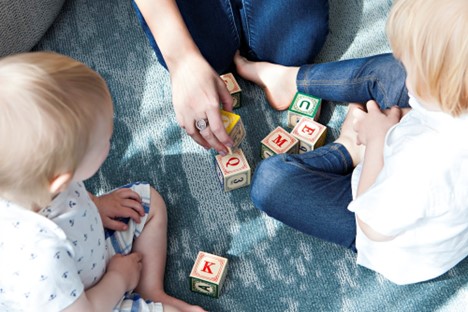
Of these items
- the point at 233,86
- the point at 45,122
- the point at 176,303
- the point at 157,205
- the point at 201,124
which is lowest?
the point at 176,303

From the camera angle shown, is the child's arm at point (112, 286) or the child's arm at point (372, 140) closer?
the child's arm at point (112, 286)

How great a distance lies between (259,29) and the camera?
147cm

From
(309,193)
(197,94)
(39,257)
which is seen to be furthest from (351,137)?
(39,257)

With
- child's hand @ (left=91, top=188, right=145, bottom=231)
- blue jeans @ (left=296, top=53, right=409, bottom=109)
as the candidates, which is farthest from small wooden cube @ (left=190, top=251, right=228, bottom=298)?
blue jeans @ (left=296, top=53, right=409, bottom=109)

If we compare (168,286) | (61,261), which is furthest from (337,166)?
(61,261)

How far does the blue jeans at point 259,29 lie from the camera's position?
1431 mm

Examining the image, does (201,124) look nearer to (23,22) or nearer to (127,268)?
(127,268)

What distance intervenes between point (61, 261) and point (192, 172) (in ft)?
1.81

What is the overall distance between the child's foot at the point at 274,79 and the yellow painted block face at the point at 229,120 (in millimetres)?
262

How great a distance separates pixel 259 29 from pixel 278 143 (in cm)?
30

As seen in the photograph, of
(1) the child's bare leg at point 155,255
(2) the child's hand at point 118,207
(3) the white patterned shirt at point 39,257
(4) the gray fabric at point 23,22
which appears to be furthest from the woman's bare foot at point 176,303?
(4) the gray fabric at point 23,22

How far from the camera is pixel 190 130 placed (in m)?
1.16

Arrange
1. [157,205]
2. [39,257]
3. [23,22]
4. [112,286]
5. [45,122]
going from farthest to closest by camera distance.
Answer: [23,22]
[157,205]
[112,286]
[39,257]
[45,122]

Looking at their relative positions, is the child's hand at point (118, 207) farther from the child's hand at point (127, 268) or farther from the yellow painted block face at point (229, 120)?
the yellow painted block face at point (229, 120)
